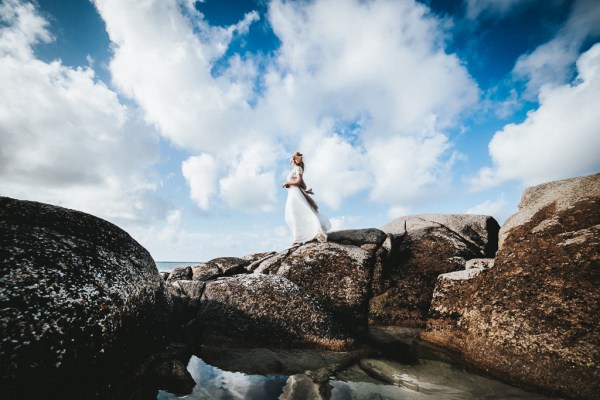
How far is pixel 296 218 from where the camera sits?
390 inches

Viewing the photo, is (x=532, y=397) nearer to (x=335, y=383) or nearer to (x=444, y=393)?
Answer: (x=444, y=393)

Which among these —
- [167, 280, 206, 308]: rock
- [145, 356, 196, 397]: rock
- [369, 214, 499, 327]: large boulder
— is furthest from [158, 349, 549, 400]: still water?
[369, 214, 499, 327]: large boulder

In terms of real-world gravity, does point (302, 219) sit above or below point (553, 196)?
above

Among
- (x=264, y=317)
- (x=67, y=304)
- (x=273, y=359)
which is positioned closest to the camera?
(x=67, y=304)

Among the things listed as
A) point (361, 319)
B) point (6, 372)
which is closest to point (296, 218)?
point (361, 319)

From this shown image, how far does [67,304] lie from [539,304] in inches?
238

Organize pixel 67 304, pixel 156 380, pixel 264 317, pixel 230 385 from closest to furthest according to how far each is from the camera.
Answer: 1. pixel 67 304
2. pixel 156 380
3. pixel 230 385
4. pixel 264 317

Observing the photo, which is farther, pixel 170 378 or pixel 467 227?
pixel 467 227

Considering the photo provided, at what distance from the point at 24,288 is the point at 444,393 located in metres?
4.70

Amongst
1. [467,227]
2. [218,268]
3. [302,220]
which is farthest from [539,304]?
[218,268]

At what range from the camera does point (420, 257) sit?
→ 8031 millimetres

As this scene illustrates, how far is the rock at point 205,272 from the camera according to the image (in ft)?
31.4

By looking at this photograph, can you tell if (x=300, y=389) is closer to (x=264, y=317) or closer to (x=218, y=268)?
(x=264, y=317)

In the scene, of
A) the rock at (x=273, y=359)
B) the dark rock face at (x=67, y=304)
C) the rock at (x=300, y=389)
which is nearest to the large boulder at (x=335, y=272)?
the rock at (x=273, y=359)
